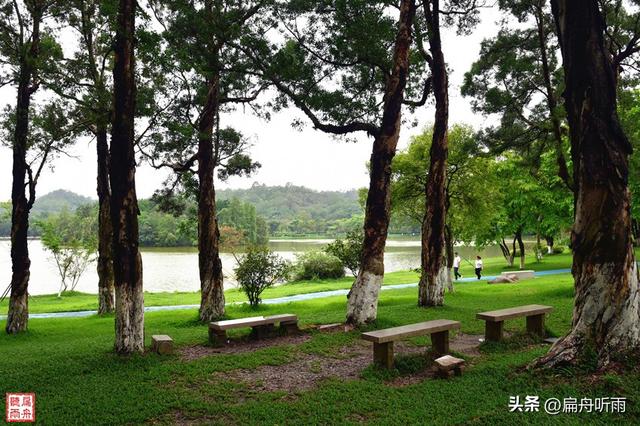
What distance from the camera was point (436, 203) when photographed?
12773mm

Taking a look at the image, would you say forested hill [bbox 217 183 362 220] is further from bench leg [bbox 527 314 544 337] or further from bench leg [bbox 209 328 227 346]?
bench leg [bbox 527 314 544 337]

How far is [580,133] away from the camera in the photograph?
232 inches

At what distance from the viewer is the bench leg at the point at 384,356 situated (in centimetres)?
641

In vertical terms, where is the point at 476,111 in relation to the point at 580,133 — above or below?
above

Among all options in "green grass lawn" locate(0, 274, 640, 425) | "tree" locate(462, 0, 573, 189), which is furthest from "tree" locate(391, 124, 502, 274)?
"green grass lawn" locate(0, 274, 640, 425)

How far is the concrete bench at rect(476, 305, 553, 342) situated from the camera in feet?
25.1

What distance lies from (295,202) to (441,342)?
139 m

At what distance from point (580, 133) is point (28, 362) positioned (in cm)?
932

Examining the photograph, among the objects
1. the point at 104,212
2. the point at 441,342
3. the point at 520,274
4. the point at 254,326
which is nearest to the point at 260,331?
the point at 254,326

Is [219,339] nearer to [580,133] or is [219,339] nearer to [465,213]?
[580,133]

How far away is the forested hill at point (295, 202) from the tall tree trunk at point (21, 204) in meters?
108

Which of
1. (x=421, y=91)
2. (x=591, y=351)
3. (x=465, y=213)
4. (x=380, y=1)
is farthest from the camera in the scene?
(x=465, y=213)

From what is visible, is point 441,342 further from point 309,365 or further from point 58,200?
point 58,200

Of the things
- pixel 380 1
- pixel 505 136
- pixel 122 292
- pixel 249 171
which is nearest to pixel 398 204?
pixel 505 136
